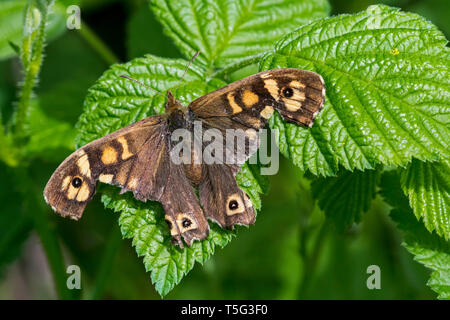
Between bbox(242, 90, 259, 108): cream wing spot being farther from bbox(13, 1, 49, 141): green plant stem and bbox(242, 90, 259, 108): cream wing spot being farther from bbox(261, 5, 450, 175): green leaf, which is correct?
bbox(13, 1, 49, 141): green plant stem

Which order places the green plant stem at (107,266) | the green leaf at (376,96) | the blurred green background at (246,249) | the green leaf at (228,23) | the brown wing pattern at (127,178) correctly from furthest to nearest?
the blurred green background at (246,249) → the green plant stem at (107,266) → the green leaf at (228,23) → the brown wing pattern at (127,178) → the green leaf at (376,96)

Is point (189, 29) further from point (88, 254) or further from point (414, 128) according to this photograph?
point (88, 254)

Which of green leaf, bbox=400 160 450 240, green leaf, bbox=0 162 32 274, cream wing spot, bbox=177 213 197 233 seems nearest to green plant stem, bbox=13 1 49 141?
green leaf, bbox=0 162 32 274

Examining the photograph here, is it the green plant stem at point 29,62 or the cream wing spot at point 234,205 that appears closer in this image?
the cream wing spot at point 234,205

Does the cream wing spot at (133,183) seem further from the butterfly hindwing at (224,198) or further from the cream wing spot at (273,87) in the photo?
the cream wing spot at (273,87)

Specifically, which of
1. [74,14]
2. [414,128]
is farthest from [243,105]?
[74,14]

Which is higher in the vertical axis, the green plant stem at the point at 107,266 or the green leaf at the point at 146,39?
the green leaf at the point at 146,39

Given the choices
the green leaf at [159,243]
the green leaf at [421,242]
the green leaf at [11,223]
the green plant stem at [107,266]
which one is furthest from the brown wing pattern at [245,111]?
the green leaf at [11,223]
